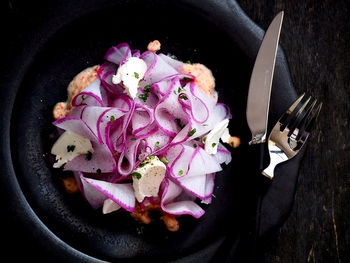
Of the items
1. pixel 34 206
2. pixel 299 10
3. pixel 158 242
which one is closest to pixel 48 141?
pixel 34 206

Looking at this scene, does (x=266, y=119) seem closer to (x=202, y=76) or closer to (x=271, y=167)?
(x=271, y=167)

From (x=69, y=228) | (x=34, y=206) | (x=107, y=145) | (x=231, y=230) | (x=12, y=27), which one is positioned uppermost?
(x=12, y=27)

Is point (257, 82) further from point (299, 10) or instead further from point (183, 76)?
point (299, 10)

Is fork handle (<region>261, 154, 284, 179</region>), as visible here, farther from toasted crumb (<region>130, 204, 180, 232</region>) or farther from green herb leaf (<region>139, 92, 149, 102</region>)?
green herb leaf (<region>139, 92, 149, 102</region>)

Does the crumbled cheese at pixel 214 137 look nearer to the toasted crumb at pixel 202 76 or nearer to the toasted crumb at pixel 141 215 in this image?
the toasted crumb at pixel 202 76

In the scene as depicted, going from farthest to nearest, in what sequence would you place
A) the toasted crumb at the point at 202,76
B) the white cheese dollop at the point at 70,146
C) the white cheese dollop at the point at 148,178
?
the toasted crumb at the point at 202,76 < the white cheese dollop at the point at 70,146 < the white cheese dollop at the point at 148,178

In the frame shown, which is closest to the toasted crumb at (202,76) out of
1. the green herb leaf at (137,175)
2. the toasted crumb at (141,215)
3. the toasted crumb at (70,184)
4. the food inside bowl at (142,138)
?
the food inside bowl at (142,138)

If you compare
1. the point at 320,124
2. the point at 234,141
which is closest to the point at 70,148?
the point at 234,141
